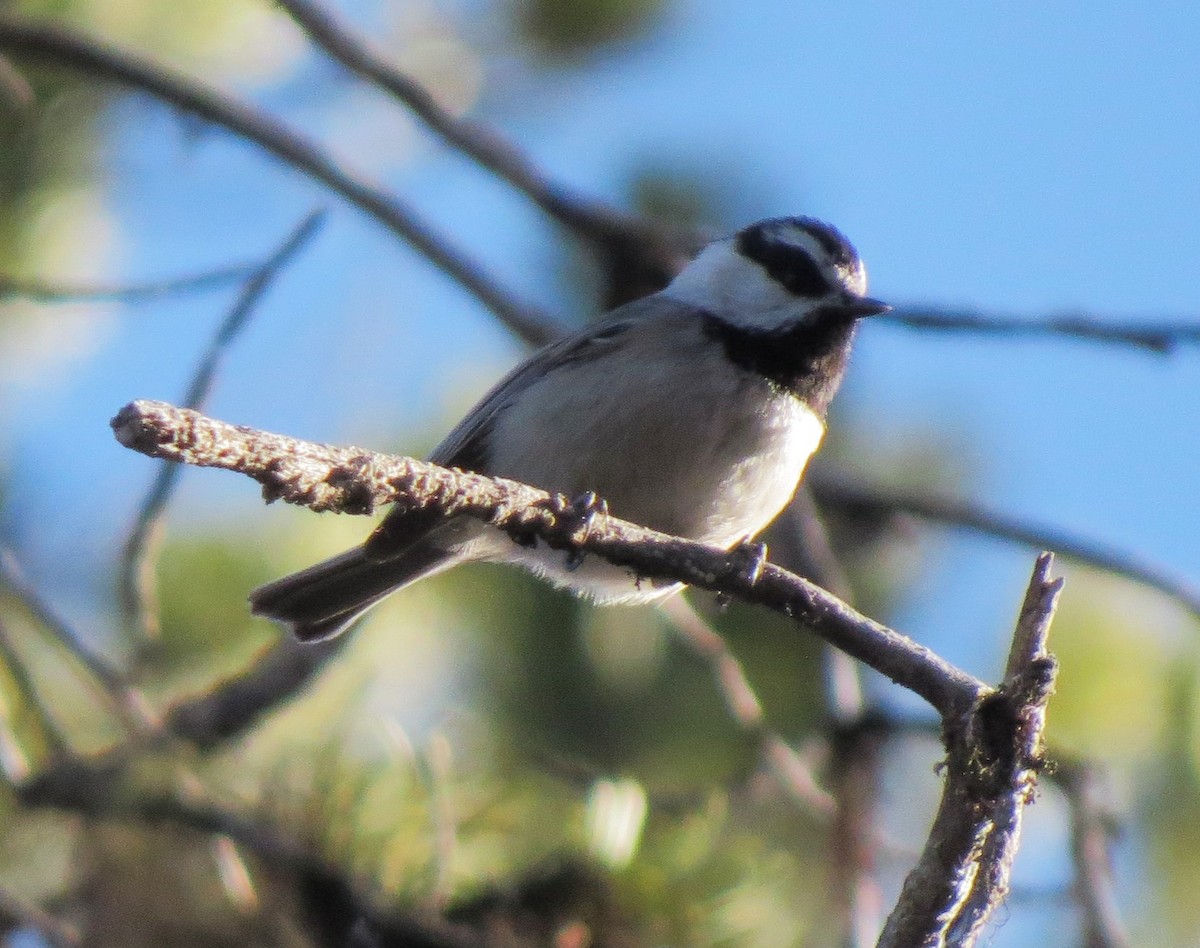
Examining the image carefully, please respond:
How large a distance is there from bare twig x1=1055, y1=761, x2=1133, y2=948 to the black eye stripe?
119 cm

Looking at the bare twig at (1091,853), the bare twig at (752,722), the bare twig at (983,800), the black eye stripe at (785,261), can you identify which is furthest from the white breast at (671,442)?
the bare twig at (983,800)

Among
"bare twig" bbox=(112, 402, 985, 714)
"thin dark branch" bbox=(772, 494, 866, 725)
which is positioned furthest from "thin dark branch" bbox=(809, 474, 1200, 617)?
"bare twig" bbox=(112, 402, 985, 714)

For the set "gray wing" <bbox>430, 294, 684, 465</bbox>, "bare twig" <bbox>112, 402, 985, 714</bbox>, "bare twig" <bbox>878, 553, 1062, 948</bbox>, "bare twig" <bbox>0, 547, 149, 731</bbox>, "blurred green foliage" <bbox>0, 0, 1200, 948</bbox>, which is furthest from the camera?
"gray wing" <bbox>430, 294, 684, 465</bbox>

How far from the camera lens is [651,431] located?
293 centimetres

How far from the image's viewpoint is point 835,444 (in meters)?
4.52

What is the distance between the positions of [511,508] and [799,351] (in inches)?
58.0

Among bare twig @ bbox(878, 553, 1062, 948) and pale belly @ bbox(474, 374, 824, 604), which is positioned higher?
pale belly @ bbox(474, 374, 824, 604)

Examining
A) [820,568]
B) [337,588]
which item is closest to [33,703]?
[337,588]

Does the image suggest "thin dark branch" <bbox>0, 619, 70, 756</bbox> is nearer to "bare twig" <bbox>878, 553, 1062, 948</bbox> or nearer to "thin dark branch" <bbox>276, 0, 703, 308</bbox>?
"thin dark branch" <bbox>276, 0, 703, 308</bbox>

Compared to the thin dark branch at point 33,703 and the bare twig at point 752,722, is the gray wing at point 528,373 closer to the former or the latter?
the bare twig at point 752,722

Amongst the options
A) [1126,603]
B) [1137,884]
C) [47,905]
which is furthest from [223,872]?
[1126,603]

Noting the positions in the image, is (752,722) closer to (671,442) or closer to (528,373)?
(671,442)

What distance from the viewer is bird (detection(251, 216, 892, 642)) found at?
2947 mm

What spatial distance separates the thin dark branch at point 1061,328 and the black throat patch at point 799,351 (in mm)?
119
